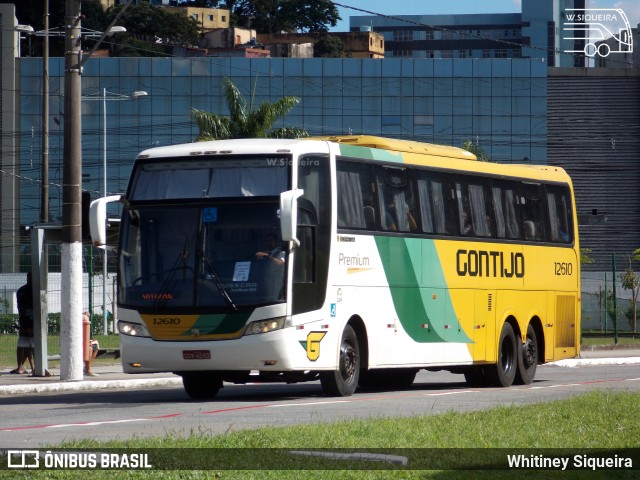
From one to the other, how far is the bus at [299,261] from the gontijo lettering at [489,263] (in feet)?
0.13

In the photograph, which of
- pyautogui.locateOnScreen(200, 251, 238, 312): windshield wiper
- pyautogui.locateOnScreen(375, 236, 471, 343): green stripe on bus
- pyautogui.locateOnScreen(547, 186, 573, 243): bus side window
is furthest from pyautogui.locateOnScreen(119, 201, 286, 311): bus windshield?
pyautogui.locateOnScreen(547, 186, 573, 243): bus side window

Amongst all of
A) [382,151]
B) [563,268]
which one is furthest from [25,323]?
[563,268]

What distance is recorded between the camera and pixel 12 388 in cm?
2097

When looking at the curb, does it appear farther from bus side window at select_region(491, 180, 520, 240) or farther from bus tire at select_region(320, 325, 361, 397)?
bus side window at select_region(491, 180, 520, 240)

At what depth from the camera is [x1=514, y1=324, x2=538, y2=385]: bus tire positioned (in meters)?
23.1

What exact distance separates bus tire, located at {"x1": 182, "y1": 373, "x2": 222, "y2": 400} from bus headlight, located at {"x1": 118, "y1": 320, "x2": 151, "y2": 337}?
5.26ft

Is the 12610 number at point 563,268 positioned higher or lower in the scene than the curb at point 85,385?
higher

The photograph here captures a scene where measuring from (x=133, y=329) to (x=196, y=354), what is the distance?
3.34 ft

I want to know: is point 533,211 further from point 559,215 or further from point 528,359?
point 528,359

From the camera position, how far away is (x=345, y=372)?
731 inches

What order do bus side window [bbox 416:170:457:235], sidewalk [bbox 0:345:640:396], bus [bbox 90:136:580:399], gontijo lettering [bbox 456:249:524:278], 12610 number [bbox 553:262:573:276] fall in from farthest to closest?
12610 number [bbox 553:262:573:276], gontijo lettering [bbox 456:249:524:278], sidewalk [bbox 0:345:640:396], bus side window [bbox 416:170:457:235], bus [bbox 90:136:580:399]

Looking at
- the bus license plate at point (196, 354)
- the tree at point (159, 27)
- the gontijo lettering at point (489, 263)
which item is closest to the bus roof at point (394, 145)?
the gontijo lettering at point (489, 263)

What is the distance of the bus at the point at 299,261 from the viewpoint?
1723 cm

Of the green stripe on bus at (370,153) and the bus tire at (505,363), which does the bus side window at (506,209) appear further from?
the green stripe on bus at (370,153)
